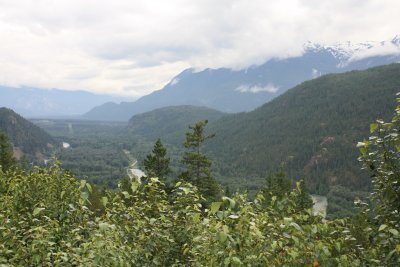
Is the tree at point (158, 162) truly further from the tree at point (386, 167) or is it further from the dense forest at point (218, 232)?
the tree at point (386, 167)

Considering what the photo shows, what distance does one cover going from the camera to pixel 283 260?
260 inches

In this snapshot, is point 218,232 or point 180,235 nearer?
point 218,232

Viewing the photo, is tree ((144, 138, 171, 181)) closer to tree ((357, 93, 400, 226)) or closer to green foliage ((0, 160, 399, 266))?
green foliage ((0, 160, 399, 266))

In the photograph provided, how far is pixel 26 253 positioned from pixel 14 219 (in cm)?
165

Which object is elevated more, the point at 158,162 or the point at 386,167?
the point at 386,167

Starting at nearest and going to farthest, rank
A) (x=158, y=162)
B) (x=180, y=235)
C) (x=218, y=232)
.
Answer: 1. (x=218, y=232)
2. (x=180, y=235)
3. (x=158, y=162)

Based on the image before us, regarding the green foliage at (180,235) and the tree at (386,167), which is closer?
the green foliage at (180,235)

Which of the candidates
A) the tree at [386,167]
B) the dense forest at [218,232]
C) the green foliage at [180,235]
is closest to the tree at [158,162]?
the green foliage at [180,235]

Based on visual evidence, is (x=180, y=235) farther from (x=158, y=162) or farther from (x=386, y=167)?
(x=158, y=162)

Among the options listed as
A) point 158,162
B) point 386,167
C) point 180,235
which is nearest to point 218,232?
point 180,235

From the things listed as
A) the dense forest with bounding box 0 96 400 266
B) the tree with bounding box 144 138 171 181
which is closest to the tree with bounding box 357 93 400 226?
the dense forest with bounding box 0 96 400 266

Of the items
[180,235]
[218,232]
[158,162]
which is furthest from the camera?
[158,162]

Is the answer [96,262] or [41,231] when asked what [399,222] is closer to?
[96,262]

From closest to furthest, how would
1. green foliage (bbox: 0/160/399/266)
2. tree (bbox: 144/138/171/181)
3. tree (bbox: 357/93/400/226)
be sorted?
green foliage (bbox: 0/160/399/266) < tree (bbox: 357/93/400/226) < tree (bbox: 144/138/171/181)
